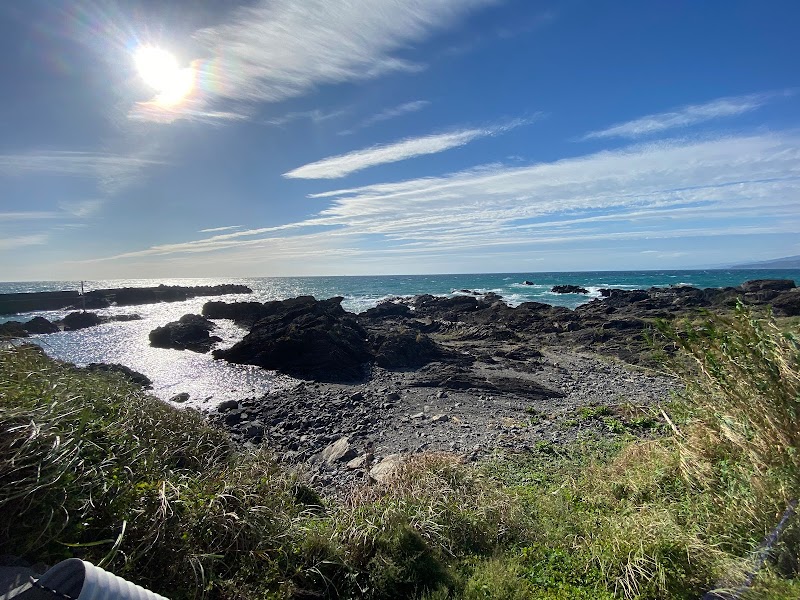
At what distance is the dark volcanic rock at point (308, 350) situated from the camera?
63.7ft

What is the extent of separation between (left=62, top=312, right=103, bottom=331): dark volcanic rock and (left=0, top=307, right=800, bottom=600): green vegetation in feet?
130

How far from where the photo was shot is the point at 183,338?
28500 millimetres

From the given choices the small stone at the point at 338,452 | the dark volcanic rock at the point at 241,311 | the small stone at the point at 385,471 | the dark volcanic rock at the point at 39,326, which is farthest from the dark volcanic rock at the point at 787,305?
the dark volcanic rock at the point at 39,326

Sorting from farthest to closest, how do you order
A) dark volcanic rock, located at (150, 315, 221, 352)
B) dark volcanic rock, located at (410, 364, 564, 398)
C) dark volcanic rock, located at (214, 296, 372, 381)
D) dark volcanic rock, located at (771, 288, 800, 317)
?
dark volcanic rock, located at (150, 315, 221, 352) < dark volcanic rock, located at (771, 288, 800, 317) < dark volcanic rock, located at (214, 296, 372, 381) < dark volcanic rock, located at (410, 364, 564, 398)

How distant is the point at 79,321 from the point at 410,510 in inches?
1708

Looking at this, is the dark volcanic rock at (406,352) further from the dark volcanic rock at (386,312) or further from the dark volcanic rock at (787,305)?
the dark volcanic rock at (787,305)

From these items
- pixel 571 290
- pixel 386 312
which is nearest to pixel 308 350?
pixel 386 312

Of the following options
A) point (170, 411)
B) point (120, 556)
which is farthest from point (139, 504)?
point (170, 411)

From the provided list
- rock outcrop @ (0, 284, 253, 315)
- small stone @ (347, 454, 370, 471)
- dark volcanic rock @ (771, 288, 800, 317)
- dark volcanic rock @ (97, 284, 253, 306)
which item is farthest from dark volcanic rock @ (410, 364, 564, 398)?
dark volcanic rock @ (97, 284, 253, 306)

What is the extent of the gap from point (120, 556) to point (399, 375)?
595 inches

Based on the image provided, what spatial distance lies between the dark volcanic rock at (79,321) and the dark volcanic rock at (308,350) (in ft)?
71.3

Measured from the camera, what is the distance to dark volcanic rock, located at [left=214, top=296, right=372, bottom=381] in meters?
19.4

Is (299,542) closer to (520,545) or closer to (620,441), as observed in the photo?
(520,545)

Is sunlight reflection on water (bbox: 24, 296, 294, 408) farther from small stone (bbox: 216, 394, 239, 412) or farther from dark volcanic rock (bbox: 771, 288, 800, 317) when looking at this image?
dark volcanic rock (bbox: 771, 288, 800, 317)
